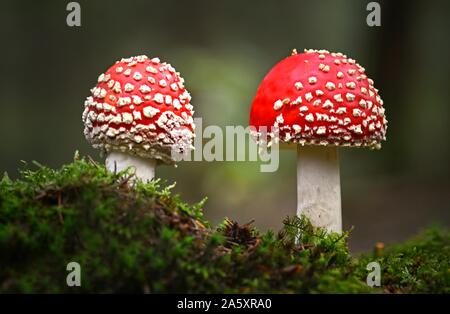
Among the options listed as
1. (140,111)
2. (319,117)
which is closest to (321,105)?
(319,117)

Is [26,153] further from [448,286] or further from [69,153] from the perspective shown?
[448,286]

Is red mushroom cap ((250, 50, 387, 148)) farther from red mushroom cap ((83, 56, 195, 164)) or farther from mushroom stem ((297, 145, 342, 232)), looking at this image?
red mushroom cap ((83, 56, 195, 164))

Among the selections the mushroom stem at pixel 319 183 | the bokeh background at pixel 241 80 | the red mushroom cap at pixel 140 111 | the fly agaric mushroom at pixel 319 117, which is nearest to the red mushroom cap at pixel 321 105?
the fly agaric mushroom at pixel 319 117

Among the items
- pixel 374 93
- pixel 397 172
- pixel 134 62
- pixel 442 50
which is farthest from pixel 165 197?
pixel 442 50

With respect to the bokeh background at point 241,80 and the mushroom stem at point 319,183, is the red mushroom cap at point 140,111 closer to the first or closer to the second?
the mushroom stem at point 319,183

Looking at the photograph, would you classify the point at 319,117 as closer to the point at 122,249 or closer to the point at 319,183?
the point at 319,183

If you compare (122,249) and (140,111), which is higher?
(140,111)
